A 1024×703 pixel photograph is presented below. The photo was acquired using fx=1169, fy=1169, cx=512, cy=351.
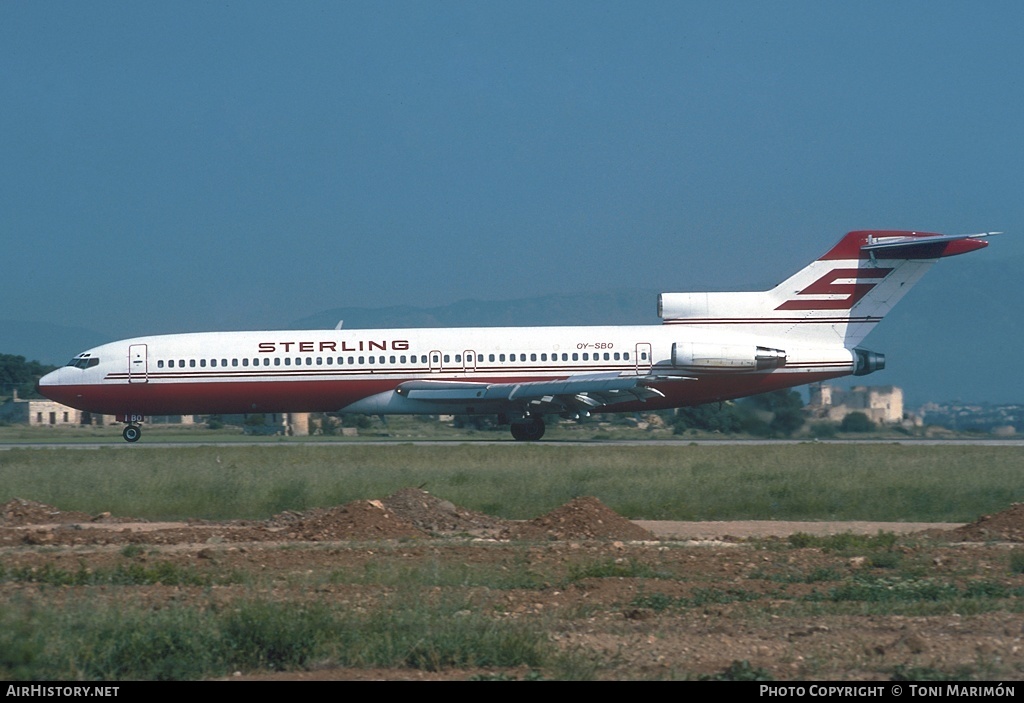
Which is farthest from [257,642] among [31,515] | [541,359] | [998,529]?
[541,359]

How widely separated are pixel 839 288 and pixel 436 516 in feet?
71.7

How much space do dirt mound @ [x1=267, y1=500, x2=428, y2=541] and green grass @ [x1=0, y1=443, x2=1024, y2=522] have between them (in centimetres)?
313

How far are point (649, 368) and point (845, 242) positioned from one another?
7515 millimetres

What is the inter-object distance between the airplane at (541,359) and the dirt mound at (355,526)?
Result: 1763cm

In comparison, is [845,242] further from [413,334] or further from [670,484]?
[670,484]

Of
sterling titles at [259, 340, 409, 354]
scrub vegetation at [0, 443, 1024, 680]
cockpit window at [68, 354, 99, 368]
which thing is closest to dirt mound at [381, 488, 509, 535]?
scrub vegetation at [0, 443, 1024, 680]

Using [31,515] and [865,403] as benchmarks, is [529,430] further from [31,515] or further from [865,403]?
[31,515]

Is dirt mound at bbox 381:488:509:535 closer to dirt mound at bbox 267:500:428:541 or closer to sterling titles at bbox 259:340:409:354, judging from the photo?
dirt mound at bbox 267:500:428:541

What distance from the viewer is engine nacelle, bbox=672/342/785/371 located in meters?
35.2

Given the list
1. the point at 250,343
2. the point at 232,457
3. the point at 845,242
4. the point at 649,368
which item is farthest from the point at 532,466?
the point at 845,242

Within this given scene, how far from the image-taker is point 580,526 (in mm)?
16812

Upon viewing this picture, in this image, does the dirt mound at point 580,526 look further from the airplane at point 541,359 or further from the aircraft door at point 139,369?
the aircraft door at point 139,369
